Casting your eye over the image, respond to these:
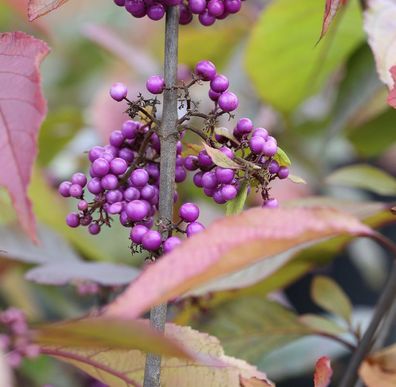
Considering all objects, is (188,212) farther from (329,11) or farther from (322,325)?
(322,325)

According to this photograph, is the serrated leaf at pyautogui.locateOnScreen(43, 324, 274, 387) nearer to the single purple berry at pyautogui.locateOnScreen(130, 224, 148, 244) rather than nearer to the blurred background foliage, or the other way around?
the single purple berry at pyautogui.locateOnScreen(130, 224, 148, 244)

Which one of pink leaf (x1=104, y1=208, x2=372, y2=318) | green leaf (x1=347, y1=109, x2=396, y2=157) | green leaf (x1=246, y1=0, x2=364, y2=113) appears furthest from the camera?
green leaf (x1=347, y1=109, x2=396, y2=157)

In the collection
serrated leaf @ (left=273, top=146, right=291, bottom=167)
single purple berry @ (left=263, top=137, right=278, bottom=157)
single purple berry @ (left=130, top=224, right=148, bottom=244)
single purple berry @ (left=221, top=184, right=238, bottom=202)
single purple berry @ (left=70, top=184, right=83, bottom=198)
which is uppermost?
single purple berry @ (left=263, top=137, right=278, bottom=157)

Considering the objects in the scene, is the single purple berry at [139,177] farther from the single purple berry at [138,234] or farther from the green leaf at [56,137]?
the green leaf at [56,137]

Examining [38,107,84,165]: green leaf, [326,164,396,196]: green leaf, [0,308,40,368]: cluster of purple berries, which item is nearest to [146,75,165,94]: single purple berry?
[0,308,40,368]: cluster of purple berries

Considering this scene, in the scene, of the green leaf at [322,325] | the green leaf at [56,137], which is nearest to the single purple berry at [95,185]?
the green leaf at [322,325]

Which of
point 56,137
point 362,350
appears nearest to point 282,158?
point 362,350

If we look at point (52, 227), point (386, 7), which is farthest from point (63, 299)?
point (386, 7)
